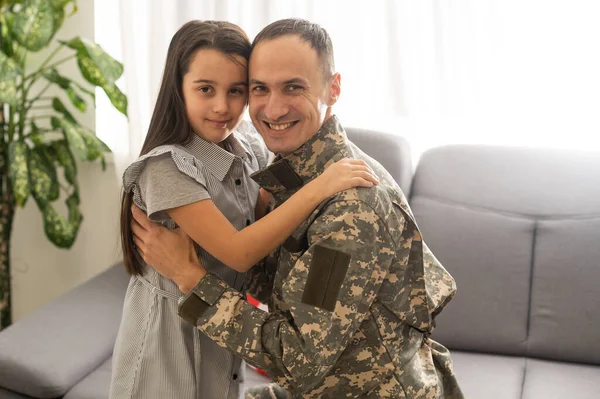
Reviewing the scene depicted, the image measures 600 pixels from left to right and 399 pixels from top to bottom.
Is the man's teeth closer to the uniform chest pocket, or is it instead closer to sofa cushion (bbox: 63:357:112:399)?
the uniform chest pocket

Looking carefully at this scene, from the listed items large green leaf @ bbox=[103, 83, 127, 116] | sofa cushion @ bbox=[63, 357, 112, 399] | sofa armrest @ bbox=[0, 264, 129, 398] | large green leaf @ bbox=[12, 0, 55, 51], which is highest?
large green leaf @ bbox=[12, 0, 55, 51]

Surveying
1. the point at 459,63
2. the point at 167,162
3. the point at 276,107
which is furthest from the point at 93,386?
the point at 459,63

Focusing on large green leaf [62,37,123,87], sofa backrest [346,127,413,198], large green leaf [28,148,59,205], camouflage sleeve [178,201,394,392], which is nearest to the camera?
camouflage sleeve [178,201,394,392]

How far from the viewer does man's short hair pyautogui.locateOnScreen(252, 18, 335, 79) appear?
4.92 feet

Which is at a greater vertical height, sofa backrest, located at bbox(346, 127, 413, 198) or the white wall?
sofa backrest, located at bbox(346, 127, 413, 198)

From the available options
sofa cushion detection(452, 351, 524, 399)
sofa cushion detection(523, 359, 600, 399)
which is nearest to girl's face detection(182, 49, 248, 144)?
sofa cushion detection(452, 351, 524, 399)

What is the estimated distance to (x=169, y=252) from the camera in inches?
60.3

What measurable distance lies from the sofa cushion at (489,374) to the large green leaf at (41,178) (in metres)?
1.52

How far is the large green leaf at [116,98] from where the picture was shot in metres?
2.77

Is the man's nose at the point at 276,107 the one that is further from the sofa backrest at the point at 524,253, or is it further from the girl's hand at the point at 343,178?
the sofa backrest at the point at 524,253

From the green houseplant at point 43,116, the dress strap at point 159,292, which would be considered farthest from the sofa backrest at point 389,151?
the dress strap at point 159,292

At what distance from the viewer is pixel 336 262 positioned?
1.41m

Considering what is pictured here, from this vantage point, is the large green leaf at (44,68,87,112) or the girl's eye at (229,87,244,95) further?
the large green leaf at (44,68,87,112)

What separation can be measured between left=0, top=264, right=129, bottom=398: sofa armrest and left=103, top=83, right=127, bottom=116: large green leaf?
24.3 inches
